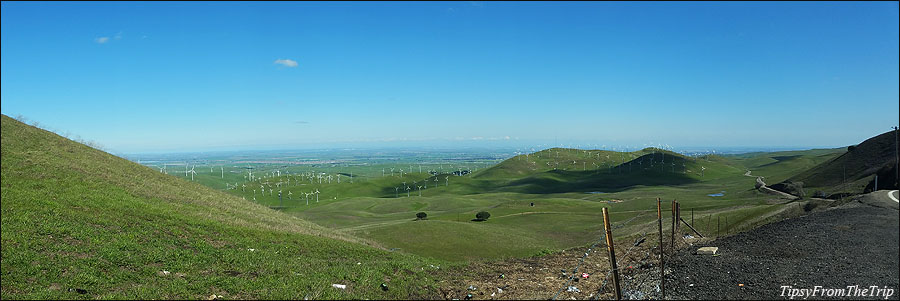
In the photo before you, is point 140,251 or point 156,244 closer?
point 140,251

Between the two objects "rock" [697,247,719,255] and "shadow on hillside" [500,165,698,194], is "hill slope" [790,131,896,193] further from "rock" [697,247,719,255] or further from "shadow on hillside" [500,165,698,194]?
"shadow on hillside" [500,165,698,194]

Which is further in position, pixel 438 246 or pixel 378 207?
pixel 378 207

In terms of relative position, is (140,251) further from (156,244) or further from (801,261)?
(801,261)

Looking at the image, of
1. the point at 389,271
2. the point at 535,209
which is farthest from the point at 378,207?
the point at 389,271

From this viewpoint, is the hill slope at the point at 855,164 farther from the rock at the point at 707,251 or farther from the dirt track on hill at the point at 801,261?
the rock at the point at 707,251

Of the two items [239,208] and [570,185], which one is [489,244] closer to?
[239,208]

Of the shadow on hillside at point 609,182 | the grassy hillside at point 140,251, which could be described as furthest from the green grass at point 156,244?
the shadow on hillside at point 609,182

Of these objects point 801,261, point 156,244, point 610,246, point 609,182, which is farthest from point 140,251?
point 609,182
